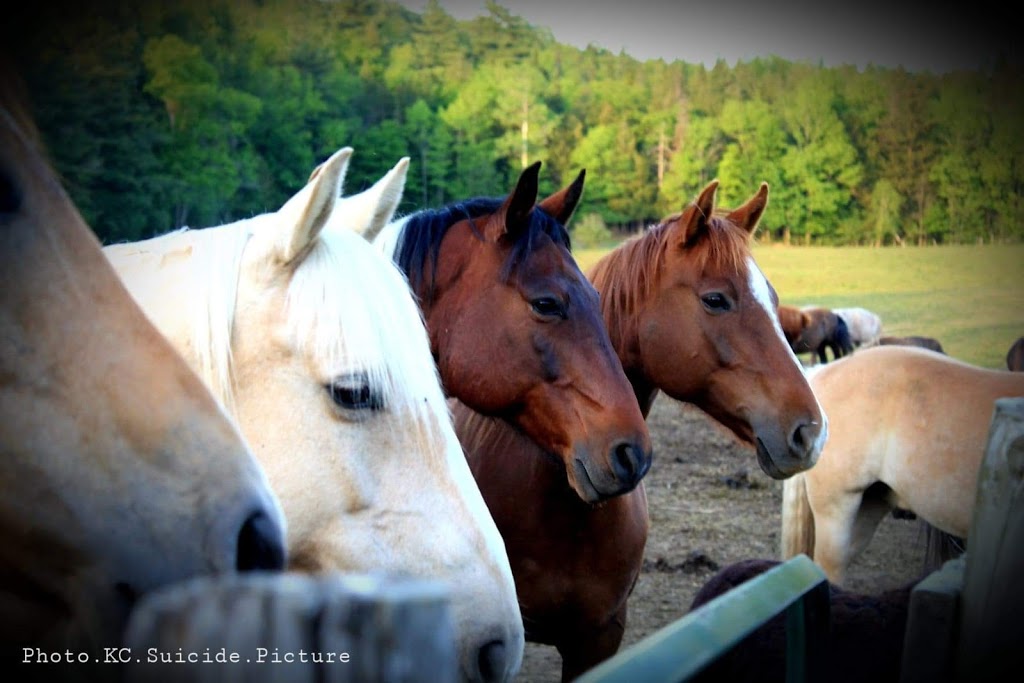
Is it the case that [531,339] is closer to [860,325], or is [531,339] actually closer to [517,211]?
[517,211]

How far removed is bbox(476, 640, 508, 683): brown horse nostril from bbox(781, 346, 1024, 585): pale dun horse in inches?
152

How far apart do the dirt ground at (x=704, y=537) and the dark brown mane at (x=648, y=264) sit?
2.31ft

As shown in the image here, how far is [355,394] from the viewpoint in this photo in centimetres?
146

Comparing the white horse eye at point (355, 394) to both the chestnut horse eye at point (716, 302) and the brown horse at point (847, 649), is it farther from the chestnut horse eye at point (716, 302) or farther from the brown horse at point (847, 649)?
the chestnut horse eye at point (716, 302)

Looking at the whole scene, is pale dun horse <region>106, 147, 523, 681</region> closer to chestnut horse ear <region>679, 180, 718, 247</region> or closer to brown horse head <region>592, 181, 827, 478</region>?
brown horse head <region>592, 181, 827, 478</region>

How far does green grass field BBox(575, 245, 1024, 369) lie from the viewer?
1830 centimetres

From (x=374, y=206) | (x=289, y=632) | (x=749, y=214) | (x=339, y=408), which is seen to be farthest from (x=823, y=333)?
(x=289, y=632)

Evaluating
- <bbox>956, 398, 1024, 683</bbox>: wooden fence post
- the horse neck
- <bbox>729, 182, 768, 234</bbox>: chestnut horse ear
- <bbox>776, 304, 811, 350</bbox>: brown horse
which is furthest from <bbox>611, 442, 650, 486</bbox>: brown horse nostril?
<bbox>776, 304, 811, 350</bbox>: brown horse

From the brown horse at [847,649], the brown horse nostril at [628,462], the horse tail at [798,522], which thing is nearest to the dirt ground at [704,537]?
the horse tail at [798,522]

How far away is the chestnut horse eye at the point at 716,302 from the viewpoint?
320 cm

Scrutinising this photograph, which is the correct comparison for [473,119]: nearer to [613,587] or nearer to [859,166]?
[859,166]

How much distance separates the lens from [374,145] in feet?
91.5

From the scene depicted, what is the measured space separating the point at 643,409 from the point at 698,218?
3.06 ft

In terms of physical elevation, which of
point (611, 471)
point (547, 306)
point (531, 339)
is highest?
point (547, 306)
